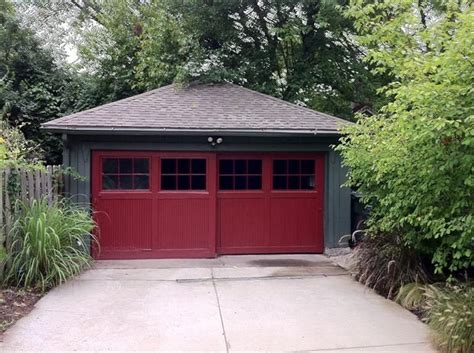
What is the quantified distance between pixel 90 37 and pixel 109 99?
3.04 meters

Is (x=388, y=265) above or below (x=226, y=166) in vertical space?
below

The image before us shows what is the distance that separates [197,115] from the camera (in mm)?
8656

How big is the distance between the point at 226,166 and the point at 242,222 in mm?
1109

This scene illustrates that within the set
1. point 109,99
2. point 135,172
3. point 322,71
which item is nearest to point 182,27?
point 109,99

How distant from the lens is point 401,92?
4340 mm

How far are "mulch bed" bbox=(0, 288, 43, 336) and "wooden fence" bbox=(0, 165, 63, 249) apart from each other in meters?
0.61

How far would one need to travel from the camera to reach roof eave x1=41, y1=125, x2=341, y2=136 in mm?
7770

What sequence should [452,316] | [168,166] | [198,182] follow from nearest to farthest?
[452,316]
[168,166]
[198,182]

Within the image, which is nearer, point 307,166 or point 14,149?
point 14,149

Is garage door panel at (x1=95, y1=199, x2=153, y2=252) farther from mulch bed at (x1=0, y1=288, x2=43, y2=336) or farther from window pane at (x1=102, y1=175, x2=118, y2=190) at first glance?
mulch bed at (x1=0, y1=288, x2=43, y2=336)

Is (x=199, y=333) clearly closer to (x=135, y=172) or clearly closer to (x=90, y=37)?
(x=135, y=172)

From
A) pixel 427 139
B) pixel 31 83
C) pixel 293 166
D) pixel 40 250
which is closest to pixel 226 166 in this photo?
pixel 293 166

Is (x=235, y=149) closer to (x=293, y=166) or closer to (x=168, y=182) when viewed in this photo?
(x=293, y=166)

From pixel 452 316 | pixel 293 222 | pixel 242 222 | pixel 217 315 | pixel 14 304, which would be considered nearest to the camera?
pixel 452 316
